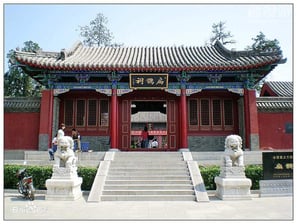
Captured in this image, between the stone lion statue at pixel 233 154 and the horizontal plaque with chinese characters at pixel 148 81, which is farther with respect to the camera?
the horizontal plaque with chinese characters at pixel 148 81

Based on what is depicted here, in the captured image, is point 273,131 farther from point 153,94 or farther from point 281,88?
point 281,88

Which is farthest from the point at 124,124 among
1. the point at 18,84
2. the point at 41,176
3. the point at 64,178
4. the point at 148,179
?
the point at 18,84

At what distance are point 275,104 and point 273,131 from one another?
120cm

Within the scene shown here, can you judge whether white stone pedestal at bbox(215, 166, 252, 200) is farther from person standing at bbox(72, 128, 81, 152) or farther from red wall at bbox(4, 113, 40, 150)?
red wall at bbox(4, 113, 40, 150)

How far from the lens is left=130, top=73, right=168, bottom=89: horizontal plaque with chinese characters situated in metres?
12.2

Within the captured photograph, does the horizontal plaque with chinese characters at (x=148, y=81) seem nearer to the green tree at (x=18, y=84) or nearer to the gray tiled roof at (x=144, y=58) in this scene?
the gray tiled roof at (x=144, y=58)

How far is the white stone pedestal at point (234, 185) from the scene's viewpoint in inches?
298

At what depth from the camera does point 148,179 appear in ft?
28.2

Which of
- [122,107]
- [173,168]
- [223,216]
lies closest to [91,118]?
[122,107]

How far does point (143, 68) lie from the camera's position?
1182 centimetres

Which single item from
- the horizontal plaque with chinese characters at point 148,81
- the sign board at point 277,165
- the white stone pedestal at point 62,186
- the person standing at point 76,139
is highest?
the horizontal plaque with chinese characters at point 148,81

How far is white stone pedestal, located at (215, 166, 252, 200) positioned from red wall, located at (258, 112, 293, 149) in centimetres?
508

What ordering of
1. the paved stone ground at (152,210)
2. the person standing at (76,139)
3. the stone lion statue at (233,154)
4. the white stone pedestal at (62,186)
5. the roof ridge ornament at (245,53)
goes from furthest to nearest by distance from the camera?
the roof ridge ornament at (245,53), the person standing at (76,139), the stone lion statue at (233,154), the white stone pedestal at (62,186), the paved stone ground at (152,210)

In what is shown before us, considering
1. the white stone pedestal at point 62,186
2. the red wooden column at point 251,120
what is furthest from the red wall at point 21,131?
the red wooden column at point 251,120
